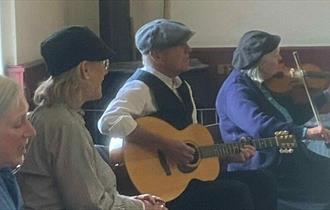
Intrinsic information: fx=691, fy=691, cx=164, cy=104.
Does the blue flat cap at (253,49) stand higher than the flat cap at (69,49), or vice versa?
the flat cap at (69,49)

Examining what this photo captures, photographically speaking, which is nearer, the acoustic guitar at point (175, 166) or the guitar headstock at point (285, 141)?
the acoustic guitar at point (175, 166)

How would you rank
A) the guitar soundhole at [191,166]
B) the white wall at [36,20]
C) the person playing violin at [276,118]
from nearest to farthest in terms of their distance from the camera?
the guitar soundhole at [191,166] < the person playing violin at [276,118] < the white wall at [36,20]

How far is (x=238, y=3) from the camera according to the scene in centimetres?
461

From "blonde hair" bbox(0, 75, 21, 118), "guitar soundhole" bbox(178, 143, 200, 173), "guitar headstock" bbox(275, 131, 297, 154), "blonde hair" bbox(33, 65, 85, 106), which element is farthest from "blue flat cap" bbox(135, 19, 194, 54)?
"blonde hair" bbox(0, 75, 21, 118)

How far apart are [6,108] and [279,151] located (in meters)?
1.62

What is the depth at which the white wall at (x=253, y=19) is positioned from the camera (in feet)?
14.7

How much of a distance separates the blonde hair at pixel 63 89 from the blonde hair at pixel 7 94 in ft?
1.21

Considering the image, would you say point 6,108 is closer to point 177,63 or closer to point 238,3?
point 177,63

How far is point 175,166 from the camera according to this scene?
2.86 m

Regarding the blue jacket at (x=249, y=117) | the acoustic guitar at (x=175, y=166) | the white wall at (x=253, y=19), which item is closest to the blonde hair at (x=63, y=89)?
the acoustic guitar at (x=175, y=166)

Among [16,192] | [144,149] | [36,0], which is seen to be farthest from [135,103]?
[36,0]

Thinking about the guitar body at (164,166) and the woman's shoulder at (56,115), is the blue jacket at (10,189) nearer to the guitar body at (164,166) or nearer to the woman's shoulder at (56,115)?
the woman's shoulder at (56,115)

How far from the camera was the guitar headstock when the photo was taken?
10.0 ft

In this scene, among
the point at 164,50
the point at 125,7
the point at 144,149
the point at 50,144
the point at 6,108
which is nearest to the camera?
the point at 6,108
